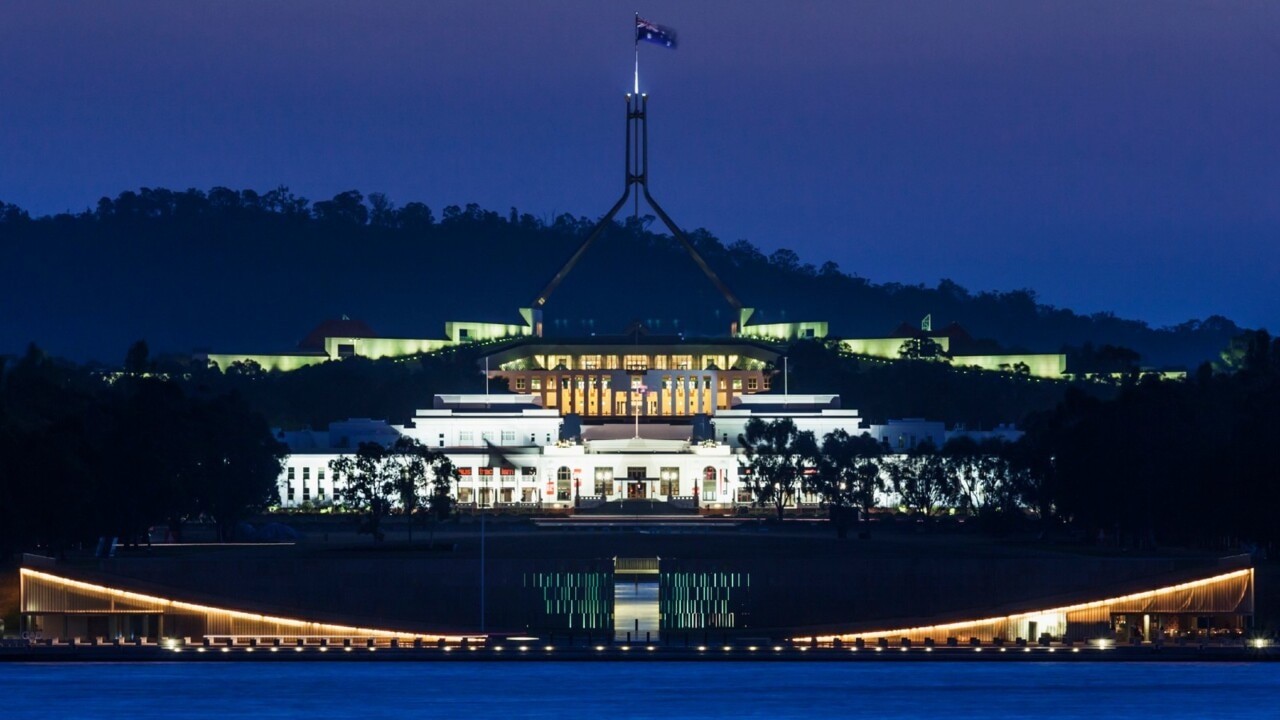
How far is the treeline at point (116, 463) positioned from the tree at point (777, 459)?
22.6 m

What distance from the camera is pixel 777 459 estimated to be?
382 ft

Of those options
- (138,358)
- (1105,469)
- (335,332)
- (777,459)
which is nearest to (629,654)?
(1105,469)

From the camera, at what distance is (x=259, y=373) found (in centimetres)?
16325

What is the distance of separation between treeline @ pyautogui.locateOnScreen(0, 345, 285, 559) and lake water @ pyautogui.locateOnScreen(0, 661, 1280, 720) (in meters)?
13.2

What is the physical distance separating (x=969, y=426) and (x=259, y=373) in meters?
47.1

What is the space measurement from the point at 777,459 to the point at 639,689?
57.9 meters

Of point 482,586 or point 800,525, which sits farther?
point 800,525

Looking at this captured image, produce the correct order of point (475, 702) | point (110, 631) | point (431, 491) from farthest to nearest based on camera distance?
point (431, 491) < point (110, 631) < point (475, 702)

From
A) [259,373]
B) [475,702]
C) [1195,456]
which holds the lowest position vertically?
[475,702]

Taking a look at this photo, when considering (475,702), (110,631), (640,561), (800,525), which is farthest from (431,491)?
(475,702)

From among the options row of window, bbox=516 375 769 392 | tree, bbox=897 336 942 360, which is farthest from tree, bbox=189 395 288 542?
tree, bbox=897 336 942 360

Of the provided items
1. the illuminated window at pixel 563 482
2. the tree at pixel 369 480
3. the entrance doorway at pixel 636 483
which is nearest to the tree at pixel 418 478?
the tree at pixel 369 480

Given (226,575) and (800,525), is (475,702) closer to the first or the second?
(226,575)

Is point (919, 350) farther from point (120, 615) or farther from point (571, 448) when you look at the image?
point (120, 615)
